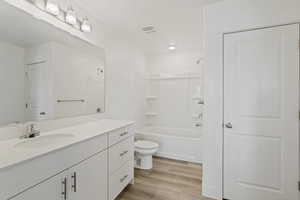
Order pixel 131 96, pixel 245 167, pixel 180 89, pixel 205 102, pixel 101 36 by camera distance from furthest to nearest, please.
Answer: pixel 180 89, pixel 131 96, pixel 101 36, pixel 205 102, pixel 245 167

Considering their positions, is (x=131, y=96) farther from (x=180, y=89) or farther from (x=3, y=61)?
(x=3, y=61)

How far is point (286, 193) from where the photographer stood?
63.7 inches

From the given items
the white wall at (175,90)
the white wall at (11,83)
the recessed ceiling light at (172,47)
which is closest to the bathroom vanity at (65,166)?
the white wall at (11,83)

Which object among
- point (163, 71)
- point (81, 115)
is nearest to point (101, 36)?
point (81, 115)

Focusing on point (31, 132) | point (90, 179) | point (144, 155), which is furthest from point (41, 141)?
point (144, 155)

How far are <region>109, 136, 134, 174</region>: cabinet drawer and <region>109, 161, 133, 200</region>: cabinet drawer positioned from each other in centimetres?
7

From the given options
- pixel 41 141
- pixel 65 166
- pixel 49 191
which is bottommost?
pixel 49 191

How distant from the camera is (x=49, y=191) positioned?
3.42ft

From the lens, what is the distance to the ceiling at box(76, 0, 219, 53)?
1.89m

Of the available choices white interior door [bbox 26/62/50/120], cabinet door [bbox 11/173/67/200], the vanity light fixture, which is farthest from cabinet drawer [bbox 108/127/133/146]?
the vanity light fixture

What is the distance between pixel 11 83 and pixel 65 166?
86 centimetres

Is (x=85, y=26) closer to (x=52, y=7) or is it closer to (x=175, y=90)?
(x=52, y=7)

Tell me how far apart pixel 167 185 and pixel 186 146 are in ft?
3.36

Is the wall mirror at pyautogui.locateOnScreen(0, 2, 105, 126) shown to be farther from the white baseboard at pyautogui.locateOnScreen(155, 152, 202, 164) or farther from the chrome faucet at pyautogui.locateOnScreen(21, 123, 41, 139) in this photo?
the white baseboard at pyautogui.locateOnScreen(155, 152, 202, 164)
